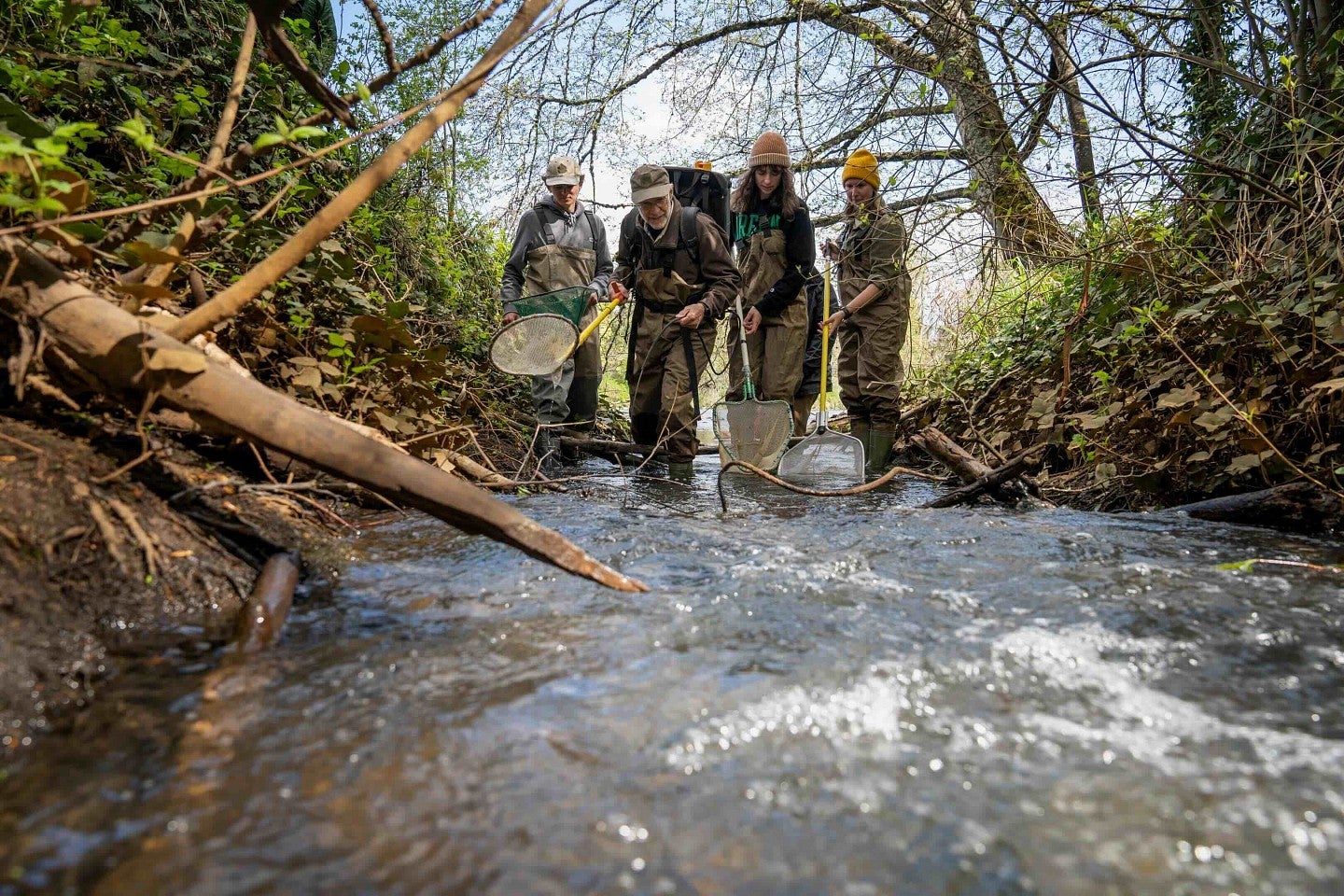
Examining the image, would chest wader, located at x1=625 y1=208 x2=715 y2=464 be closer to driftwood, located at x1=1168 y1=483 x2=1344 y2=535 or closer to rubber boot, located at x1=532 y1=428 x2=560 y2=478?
rubber boot, located at x1=532 y1=428 x2=560 y2=478

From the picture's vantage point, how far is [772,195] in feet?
23.5

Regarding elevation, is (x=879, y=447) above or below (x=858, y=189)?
below

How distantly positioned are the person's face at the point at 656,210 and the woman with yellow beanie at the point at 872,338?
154 cm

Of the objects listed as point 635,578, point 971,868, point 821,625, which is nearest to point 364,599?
point 635,578

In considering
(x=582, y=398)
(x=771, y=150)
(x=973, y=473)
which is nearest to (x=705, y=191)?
(x=771, y=150)

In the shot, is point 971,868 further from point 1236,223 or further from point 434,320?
point 434,320

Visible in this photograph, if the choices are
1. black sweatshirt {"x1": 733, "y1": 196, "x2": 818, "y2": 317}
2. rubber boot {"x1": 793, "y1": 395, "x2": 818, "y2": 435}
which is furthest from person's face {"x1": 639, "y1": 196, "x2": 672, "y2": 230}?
rubber boot {"x1": 793, "y1": 395, "x2": 818, "y2": 435}

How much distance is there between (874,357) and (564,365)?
8.76ft

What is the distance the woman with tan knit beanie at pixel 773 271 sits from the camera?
7.11 m

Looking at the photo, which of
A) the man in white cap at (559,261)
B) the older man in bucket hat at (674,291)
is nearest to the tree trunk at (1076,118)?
the older man in bucket hat at (674,291)

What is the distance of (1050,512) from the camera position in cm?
481

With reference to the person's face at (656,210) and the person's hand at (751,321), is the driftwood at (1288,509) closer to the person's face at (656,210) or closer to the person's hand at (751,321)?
the person's hand at (751,321)

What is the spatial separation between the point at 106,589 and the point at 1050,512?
433 centimetres

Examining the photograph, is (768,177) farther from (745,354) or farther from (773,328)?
(745,354)
